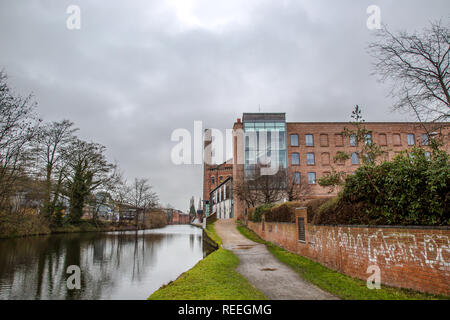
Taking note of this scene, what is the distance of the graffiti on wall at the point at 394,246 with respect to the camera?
5484 mm

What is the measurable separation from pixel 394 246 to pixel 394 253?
0.16 meters

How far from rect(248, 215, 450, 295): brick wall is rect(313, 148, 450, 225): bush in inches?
11.1

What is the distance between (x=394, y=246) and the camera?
6.61 m

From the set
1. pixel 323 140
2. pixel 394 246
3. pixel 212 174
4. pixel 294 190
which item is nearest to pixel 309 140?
pixel 323 140

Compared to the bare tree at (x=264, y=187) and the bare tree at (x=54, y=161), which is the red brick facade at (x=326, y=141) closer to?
the bare tree at (x=264, y=187)

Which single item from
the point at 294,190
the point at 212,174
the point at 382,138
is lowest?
the point at 294,190

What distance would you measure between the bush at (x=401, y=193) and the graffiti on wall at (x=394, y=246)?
33cm

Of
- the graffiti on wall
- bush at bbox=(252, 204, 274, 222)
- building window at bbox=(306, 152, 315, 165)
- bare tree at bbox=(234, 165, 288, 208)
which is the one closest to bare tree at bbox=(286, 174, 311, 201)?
bare tree at bbox=(234, 165, 288, 208)

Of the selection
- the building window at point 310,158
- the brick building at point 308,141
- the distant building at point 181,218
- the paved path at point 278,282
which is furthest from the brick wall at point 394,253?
the distant building at point 181,218

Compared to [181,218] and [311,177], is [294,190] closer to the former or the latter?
[311,177]

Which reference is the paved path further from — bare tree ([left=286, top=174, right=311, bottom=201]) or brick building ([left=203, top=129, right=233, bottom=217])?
brick building ([left=203, top=129, right=233, bottom=217])

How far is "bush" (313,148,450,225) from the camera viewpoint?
5.74 meters

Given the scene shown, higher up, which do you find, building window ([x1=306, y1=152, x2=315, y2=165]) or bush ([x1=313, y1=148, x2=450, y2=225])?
building window ([x1=306, y1=152, x2=315, y2=165])
